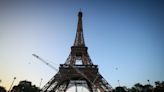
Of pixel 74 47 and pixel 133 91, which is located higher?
pixel 74 47

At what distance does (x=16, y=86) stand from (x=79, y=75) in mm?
21515

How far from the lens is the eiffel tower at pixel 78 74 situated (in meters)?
42.0

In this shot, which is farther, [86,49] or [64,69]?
[86,49]

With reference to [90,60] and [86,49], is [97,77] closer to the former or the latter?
[90,60]

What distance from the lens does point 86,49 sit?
49.3 m

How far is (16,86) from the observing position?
166 feet

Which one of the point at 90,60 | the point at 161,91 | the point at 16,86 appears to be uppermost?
the point at 90,60

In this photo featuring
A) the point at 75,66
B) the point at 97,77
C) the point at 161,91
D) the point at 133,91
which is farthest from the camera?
the point at 133,91

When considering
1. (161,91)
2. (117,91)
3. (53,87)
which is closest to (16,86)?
(53,87)

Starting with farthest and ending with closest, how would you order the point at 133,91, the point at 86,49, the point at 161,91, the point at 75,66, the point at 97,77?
the point at 133,91
the point at 86,49
the point at 75,66
the point at 97,77
the point at 161,91

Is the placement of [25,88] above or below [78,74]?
below

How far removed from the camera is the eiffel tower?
138 ft

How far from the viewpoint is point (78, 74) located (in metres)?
44.9

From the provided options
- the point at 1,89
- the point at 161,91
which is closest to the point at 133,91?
the point at 161,91
